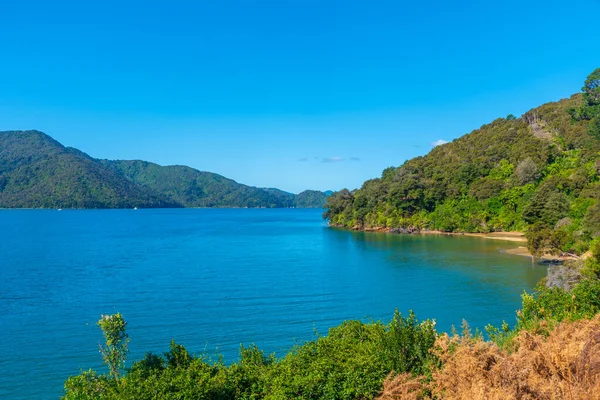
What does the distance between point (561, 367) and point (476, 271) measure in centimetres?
3834

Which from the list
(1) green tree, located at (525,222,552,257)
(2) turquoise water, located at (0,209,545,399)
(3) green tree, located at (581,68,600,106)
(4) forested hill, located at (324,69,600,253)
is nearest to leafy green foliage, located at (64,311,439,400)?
(2) turquoise water, located at (0,209,545,399)

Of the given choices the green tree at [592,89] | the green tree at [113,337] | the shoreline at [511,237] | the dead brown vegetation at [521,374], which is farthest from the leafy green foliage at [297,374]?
the green tree at [592,89]

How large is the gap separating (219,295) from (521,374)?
96.4 ft

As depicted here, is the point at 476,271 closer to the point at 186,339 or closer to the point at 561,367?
the point at 186,339

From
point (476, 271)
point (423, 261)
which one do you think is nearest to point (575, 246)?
point (476, 271)

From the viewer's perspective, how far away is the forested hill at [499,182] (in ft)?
243

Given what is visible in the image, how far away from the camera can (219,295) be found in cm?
3566

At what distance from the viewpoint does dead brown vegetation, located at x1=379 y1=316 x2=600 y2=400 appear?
8.26 metres

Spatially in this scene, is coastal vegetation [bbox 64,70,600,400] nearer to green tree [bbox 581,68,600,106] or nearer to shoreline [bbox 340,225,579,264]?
shoreline [bbox 340,225,579,264]

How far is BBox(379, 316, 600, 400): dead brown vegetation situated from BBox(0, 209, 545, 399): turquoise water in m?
12.9

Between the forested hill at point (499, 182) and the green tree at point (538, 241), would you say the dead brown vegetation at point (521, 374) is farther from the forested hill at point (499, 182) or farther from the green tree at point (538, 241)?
the forested hill at point (499, 182)

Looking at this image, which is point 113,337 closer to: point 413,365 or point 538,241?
point 413,365

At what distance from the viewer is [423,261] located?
53.2 meters

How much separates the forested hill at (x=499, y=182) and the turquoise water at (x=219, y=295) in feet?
65.1
